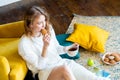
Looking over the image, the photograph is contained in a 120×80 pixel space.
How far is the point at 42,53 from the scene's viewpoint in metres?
2.03

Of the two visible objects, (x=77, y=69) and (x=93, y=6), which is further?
(x=93, y=6)

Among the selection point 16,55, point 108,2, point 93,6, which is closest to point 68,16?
point 93,6

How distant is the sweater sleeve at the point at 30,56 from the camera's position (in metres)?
1.97

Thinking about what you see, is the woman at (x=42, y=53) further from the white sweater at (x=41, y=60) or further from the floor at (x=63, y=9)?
the floor at (x=63, y=9)

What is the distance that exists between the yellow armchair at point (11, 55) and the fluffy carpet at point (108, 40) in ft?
2.06

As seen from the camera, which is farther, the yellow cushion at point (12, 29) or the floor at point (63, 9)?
the floor at point (63, 9)

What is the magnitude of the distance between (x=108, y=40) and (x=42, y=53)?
933mm

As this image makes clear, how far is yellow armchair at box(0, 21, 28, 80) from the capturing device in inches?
74.2

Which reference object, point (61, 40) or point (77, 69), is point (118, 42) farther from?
point (77, 69)

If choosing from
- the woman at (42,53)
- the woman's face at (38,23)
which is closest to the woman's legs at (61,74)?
the woman at (42,53)

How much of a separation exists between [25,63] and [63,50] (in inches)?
13.4

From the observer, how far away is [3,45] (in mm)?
2303

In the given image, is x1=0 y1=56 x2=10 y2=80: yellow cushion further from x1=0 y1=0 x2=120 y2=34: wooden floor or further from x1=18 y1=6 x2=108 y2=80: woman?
x1=0 y1=0 x2=120 y2=34: wooden floor

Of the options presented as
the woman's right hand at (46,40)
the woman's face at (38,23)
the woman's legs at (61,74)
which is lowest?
the woman's legs at (61,74)
